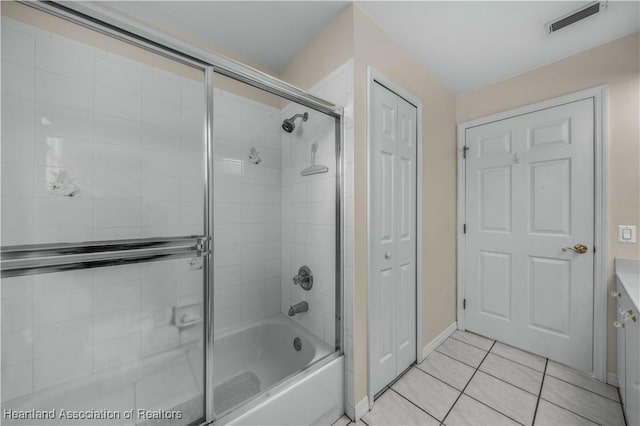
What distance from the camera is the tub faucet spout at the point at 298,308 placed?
5.50 feet

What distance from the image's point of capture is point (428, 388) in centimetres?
165

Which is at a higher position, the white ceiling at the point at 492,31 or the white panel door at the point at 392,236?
the white ceiling at the point at 492,31

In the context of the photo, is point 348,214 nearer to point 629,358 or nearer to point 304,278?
point 304,278

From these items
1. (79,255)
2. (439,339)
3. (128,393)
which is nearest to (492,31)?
(439,339)

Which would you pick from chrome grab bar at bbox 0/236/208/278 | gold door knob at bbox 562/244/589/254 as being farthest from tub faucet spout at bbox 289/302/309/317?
gold door knob at bbox 562/244/589/254

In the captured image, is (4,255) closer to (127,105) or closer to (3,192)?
(3,192)

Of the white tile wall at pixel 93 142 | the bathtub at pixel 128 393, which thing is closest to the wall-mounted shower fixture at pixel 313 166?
the white tile wall at pixel 93 142

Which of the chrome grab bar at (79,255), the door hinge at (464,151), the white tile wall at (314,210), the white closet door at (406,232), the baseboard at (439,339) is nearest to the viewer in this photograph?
the chrome grab bar at (79,255)

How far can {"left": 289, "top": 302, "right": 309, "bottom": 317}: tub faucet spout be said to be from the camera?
1.68 meters

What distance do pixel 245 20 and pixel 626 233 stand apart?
2.95m

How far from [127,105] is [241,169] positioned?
71 centimetres

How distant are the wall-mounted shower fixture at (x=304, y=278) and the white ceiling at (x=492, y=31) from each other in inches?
67.2

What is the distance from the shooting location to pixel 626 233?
1641 millimetres

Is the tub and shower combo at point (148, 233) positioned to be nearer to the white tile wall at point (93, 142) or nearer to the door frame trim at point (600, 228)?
the white tile wall at point (93, 142)
